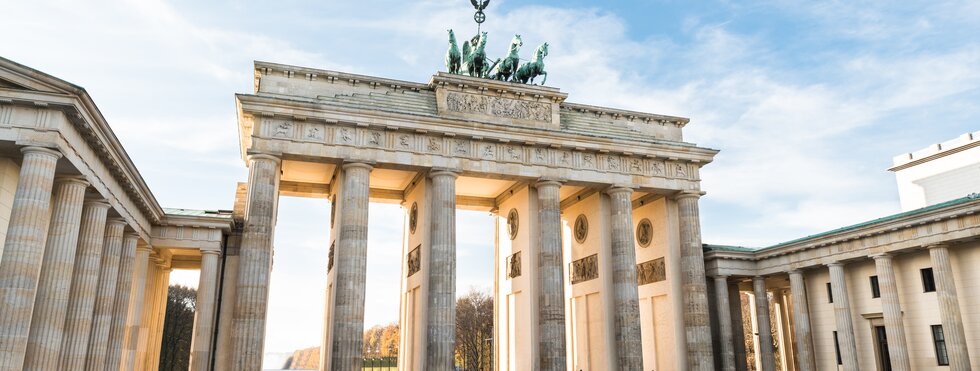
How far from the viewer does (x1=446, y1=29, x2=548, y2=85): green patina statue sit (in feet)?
113

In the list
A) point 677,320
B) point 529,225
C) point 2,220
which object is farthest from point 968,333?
point 2,220

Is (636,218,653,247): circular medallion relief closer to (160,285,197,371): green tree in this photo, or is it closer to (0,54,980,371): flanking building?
(0,54,980,371): flanking building

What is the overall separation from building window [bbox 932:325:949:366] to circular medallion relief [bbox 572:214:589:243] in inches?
641

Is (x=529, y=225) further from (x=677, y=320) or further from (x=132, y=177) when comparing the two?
(x=132, y=177)

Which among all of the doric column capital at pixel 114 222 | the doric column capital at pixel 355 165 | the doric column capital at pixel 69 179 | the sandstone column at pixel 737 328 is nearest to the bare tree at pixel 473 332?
the sandstone column at pixel 737 328

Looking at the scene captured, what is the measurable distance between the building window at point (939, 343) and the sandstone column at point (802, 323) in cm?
630

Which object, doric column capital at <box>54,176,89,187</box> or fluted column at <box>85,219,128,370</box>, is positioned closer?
doric column capital at <box>54,176,89,187</box>

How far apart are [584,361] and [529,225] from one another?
25.6 feet

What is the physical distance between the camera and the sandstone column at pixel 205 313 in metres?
26.0

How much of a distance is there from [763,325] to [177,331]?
53248 millimetres

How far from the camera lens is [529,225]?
1320 inches

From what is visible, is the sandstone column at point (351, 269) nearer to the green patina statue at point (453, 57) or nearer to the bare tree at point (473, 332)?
the green patina statue at point (453, 57)

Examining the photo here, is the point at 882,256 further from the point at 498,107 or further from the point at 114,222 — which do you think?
the point at 114,222

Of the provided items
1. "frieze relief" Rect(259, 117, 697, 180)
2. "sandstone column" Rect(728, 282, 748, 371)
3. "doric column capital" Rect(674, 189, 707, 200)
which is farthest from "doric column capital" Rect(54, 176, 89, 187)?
"sandstone column" Rect(728, 282, 748, 371)
